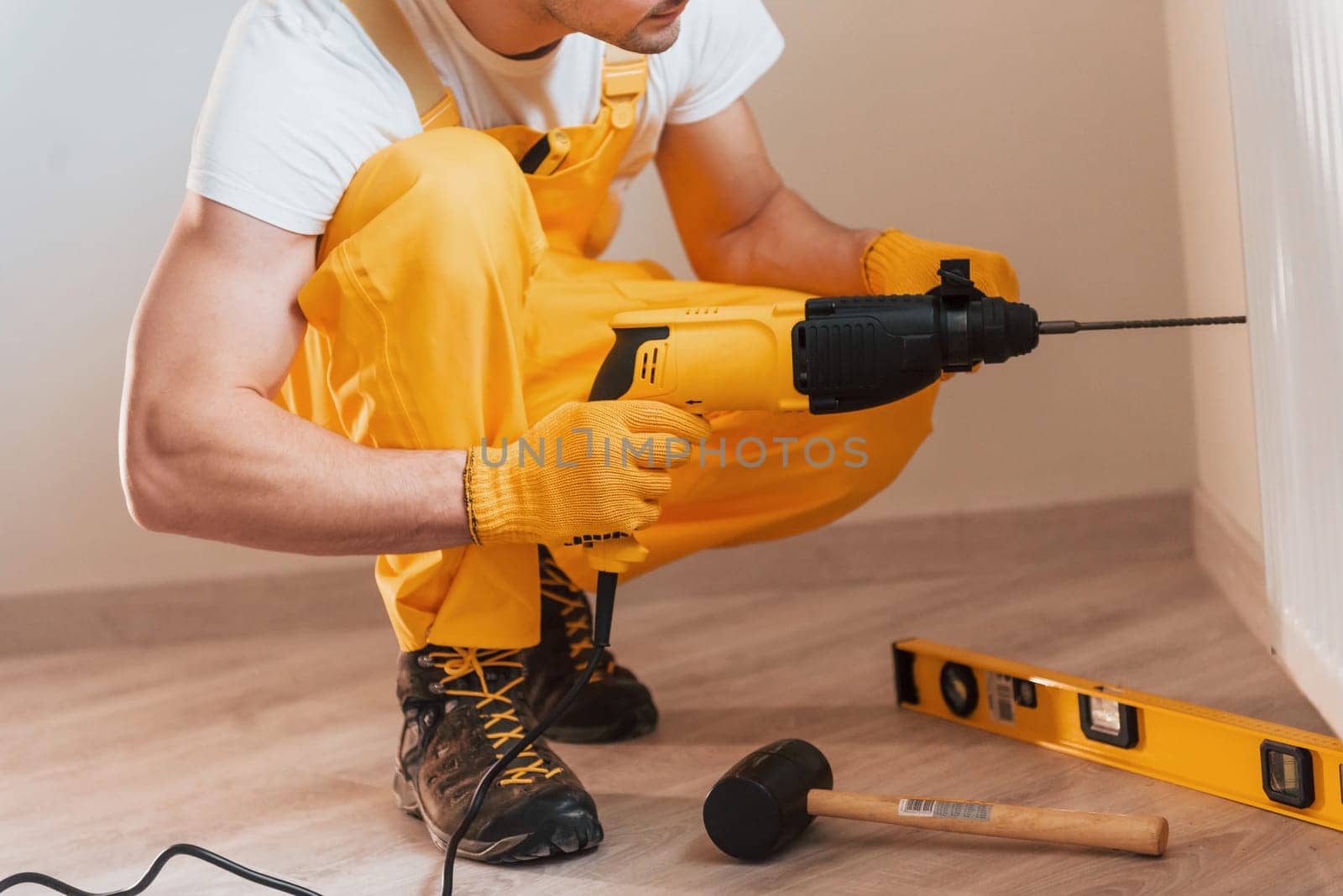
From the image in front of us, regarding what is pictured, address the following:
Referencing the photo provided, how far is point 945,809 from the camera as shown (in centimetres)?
105

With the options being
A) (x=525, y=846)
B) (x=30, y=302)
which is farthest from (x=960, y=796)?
(x=30, y=302)

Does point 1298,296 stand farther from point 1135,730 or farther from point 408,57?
point 408,57

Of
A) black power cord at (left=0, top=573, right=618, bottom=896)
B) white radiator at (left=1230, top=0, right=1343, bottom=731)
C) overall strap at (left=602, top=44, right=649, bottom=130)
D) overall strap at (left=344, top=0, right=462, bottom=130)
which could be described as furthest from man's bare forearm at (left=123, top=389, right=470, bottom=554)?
white radiator at (left=1230, top=0, right=1343, bottom=731)

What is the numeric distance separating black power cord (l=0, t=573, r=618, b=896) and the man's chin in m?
0.54

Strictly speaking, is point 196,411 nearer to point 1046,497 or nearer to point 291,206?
point 291,206

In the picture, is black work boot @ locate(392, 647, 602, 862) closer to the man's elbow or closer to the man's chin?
the man's elbow

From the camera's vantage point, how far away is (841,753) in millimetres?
1320

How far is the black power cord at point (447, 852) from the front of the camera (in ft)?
3.57

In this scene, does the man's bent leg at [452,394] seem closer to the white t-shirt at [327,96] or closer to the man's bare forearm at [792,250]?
the white t-shirt at [327,96]

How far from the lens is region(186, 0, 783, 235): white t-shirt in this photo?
3.71 ft

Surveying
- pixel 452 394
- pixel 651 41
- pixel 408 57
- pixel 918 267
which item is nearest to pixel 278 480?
pixel 452 394

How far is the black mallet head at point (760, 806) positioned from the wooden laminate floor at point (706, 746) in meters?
0.02

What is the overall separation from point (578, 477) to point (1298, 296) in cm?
60

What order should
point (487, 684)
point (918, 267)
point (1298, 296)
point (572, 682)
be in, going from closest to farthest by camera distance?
point (1298, 296) → point (487, 684) → point (918, 267) → point (572, 682)
